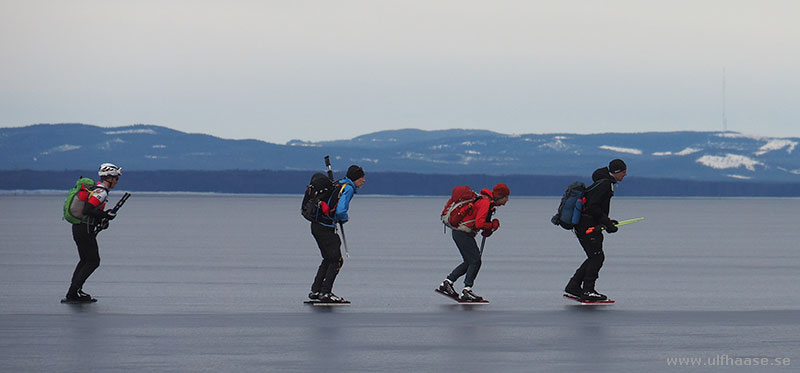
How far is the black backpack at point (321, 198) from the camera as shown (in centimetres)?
1720

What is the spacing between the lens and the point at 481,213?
692 inches

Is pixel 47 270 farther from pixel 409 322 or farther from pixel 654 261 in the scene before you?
pixel 654 261

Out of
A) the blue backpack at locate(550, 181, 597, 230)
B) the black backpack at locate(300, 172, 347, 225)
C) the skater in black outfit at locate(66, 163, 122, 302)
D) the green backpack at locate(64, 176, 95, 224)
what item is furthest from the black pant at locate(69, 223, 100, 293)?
the blue backpack at locate(550, 181, 597, 230)

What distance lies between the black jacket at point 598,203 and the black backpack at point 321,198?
10.8ft

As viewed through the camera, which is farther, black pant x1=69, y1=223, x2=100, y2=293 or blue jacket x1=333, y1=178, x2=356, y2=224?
black pant x1=69, y1=223, x2=100, y2=293

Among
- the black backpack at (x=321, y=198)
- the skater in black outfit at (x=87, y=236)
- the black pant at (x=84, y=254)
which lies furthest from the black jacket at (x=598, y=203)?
the black pant at (x=84, y=254)

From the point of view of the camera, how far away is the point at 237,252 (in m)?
30.8

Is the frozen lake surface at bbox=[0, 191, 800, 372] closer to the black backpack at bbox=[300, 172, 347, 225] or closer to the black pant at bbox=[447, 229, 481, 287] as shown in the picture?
the black pant at bbox=[447, 229, 481, 287]

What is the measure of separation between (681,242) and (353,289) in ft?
68.5

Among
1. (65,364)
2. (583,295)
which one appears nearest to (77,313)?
(65,364)

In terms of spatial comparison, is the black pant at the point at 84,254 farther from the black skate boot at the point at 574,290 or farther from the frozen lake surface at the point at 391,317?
the black skate boot at the point at 574,290

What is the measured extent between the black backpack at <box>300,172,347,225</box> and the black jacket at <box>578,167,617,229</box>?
3.29m

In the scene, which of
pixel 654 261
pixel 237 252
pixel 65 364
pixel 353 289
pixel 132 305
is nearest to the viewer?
pixel 65 364

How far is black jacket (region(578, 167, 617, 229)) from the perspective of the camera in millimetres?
17500
